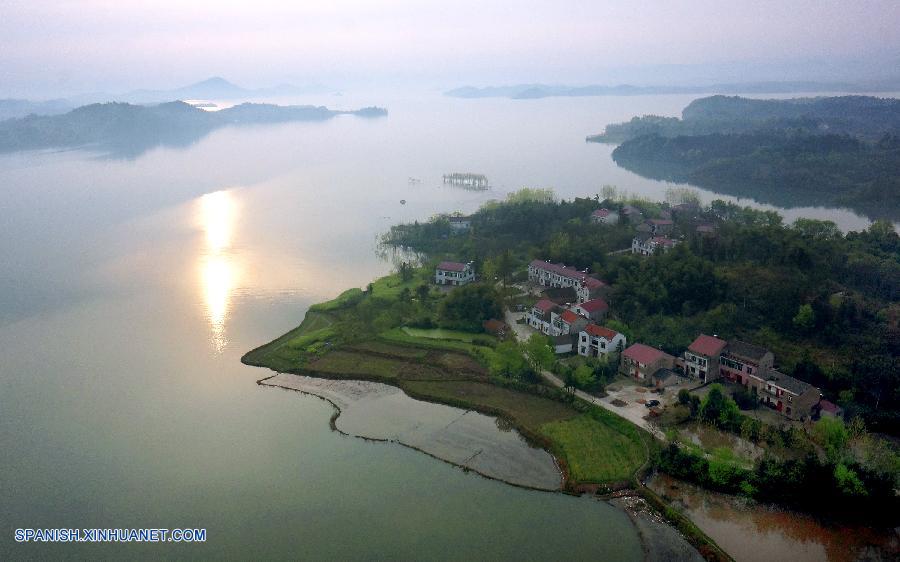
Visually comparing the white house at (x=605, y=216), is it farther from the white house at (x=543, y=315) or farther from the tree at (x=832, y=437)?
the tree at (x=832, y=437)

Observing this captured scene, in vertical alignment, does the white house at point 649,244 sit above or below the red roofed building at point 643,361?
above

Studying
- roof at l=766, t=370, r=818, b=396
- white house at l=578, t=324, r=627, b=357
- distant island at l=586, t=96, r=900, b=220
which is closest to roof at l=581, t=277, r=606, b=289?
white house at l=578, t=324, r=627, b=357

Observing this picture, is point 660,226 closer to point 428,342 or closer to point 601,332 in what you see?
point 601,332

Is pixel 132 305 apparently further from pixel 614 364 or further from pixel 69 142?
pixel 69 142

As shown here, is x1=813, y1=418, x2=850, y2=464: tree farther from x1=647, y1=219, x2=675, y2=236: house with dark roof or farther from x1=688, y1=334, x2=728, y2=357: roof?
x1=647, y1=219, x2=675, y2=236: house with dark roof

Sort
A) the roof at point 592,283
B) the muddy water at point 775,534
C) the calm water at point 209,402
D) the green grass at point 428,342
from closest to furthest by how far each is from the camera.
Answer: the muddy water at point 775,534
the calm water at point 209,402
the green grass at point 428,342
the roof at point 592,283

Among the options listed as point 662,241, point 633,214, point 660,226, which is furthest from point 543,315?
point 633,214

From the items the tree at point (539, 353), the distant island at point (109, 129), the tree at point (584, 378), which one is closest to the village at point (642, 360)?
the tree at point (584, 378)

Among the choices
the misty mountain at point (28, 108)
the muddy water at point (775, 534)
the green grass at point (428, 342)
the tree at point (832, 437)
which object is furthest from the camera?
the misty mountain at point (28, 108)
